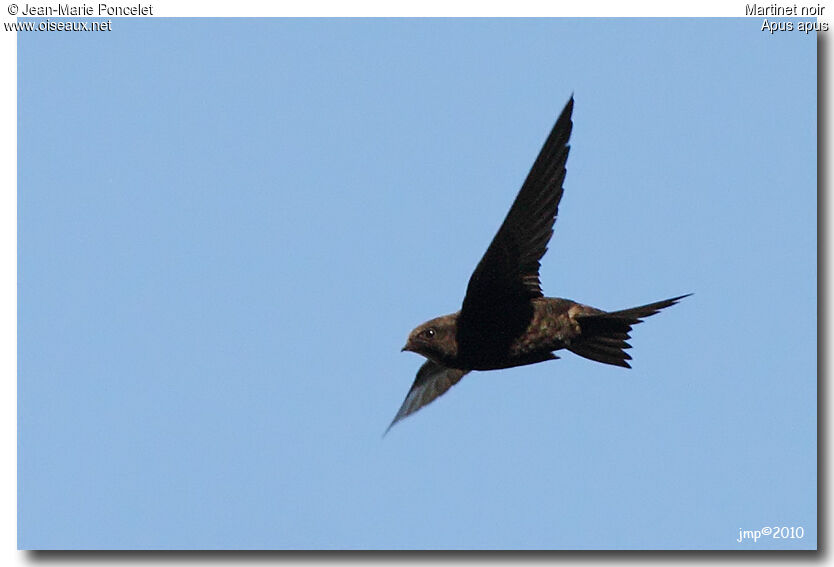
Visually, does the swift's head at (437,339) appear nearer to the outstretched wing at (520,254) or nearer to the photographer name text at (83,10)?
the outstretched wing at (520,254)

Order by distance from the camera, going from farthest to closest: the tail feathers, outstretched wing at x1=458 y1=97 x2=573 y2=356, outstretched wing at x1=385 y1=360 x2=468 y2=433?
outstretched wing at x1=385 y1=360 x2=468 y2=433
the tail feathers
outstretched wing at x1=458 y1=97 x2=573 y2=356

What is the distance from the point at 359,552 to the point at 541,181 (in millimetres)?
2049

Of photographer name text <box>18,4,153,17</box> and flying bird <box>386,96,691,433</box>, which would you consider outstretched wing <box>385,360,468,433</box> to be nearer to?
flying bird <box>386,96,691,433</box>

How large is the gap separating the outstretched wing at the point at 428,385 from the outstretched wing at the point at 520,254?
1216 millimetres

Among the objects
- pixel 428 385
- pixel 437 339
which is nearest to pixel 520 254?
pixel 437 339

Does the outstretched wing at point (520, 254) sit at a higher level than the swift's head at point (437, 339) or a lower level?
higher

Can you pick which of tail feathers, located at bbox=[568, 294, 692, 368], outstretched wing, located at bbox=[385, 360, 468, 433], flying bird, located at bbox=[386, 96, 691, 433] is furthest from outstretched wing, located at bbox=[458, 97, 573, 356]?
outstretched wing, located at bbox=[385, 360, 468, 433]

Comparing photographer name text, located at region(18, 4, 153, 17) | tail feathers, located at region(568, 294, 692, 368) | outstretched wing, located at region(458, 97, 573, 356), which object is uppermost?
photographer name text, located at region(18, 4, 153, 17)

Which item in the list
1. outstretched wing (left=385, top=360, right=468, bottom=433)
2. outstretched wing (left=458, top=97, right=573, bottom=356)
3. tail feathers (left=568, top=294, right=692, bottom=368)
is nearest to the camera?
outstretched wing (left=458, top=97, right=573, bottom=356)

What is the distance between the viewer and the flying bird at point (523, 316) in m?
5.30

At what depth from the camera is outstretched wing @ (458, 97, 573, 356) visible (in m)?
5.23

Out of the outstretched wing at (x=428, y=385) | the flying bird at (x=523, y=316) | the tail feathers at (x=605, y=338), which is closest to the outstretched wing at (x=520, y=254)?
the flying bird at (x=523, y=316)

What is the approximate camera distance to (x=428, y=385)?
22.2 ft

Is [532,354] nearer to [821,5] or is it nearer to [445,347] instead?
[445,347]
